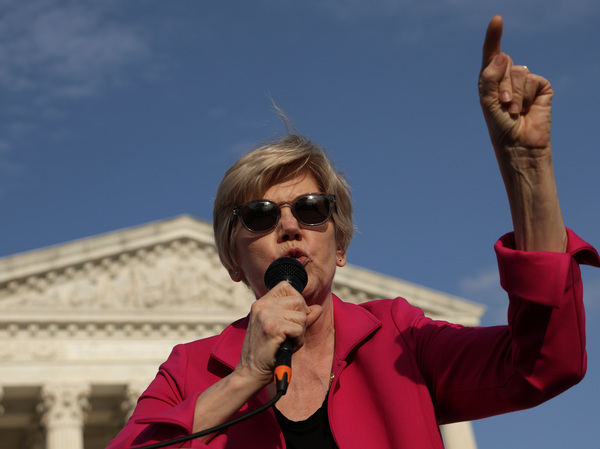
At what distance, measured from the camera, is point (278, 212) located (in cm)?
294

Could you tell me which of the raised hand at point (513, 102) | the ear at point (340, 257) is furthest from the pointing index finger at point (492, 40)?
the ear at point (340, 257)

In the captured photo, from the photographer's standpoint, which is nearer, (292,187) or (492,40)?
(492,40)

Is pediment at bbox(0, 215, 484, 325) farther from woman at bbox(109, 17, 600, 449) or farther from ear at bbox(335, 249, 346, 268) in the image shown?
woman at bbox(109, 17, 600, 449)

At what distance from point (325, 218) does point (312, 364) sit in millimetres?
453

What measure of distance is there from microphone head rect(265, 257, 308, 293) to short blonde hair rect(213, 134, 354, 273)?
40 centimetres

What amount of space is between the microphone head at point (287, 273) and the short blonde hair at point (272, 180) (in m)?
0.40

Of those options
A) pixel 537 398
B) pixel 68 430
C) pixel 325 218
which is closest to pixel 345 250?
pixel 325 218

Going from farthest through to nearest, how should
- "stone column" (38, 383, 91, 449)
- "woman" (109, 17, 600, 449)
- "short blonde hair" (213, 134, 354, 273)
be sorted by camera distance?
1. "stone column" (38, 383, 91, 449)
2. "short blonde hair" (213, 134, 354, 273)
3. "woman" (109, 17, 600, 449)

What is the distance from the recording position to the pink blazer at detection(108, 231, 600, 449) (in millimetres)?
2359

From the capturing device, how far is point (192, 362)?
2.90 m

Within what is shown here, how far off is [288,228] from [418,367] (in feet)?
1.84

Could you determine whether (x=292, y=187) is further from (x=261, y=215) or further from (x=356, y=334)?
(x=356, y=334)

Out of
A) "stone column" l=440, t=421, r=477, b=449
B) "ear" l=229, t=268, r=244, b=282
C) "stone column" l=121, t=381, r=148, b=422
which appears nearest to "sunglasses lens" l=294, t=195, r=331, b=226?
"ear" l=229, t=268, r=244, b=282

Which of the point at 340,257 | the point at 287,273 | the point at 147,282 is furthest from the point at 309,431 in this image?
the point at 147,282
